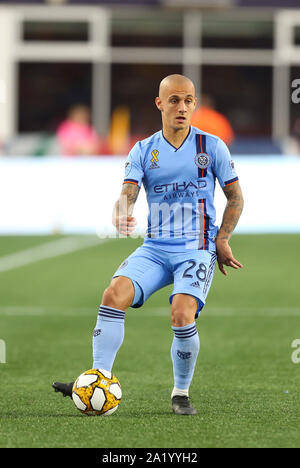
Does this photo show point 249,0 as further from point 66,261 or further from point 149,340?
point 149,340

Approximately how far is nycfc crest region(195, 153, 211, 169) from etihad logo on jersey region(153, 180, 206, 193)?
0.30 feet

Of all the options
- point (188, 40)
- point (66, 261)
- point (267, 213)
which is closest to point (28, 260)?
point (66, 261)

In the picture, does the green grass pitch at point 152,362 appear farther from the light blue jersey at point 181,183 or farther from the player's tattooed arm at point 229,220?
the light blue jersey at point 181,183

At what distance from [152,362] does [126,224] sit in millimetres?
2460

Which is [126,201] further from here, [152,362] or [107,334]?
[152,362]

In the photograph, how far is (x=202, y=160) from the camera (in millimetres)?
6203

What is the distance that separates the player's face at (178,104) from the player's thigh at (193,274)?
0.74 metres

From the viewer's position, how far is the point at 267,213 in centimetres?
1916

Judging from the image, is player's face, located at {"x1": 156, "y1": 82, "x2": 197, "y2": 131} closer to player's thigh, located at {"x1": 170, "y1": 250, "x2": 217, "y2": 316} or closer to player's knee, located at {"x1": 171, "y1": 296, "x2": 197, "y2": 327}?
player's thigh, located at {"x1": 170, "y1": 250, "x2": 217, "y2": 316}

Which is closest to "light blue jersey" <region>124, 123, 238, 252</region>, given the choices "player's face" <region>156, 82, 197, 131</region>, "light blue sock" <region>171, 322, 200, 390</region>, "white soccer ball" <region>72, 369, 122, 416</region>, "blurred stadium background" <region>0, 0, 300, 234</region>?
"player's face" <region>156, 82, 197, 131</region>

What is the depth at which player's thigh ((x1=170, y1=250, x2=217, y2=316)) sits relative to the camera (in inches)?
237

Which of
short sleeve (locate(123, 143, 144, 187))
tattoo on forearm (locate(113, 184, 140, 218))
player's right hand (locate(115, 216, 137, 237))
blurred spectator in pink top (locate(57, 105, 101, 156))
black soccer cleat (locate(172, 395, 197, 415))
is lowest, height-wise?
black soccer cleat (locate(172, 395, 197, 415))
